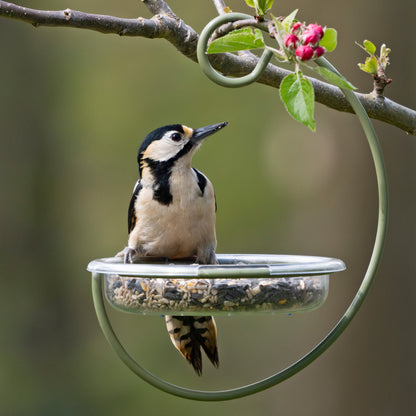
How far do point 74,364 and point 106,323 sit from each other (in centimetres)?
613

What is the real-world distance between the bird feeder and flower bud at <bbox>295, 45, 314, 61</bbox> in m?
0.24

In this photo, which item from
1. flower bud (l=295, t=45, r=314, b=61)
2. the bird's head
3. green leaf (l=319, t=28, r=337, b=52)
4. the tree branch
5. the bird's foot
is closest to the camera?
flower bud (l=295, t=45, r=314, b=61)

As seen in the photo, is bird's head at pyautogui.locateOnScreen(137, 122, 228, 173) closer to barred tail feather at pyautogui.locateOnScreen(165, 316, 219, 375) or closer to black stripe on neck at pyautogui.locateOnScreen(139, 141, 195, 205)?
black stripe on neck at pyautogui.locateOnScreen(139, 141, 195, 205)

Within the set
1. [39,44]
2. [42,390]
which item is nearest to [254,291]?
[42,390]

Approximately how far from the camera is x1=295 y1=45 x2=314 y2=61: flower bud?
1572mm

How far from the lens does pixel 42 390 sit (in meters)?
7.69

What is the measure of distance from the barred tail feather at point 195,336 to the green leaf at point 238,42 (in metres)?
1.23

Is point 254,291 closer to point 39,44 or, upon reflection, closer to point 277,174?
point 277,174

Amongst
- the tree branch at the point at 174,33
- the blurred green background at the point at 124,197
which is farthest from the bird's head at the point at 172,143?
the blurred green background at the point at 124,197

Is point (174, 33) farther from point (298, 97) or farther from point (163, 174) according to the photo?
point (298, 97)

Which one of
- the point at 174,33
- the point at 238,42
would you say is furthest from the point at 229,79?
the point at 174,33

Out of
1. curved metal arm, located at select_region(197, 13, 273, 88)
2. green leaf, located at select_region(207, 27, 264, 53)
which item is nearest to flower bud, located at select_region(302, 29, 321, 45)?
green leaf, located at select_region(207, 27, 264, 53)

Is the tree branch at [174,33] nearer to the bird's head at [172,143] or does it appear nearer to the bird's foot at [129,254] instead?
the bird's head at [172,143]

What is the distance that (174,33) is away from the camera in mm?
2328
